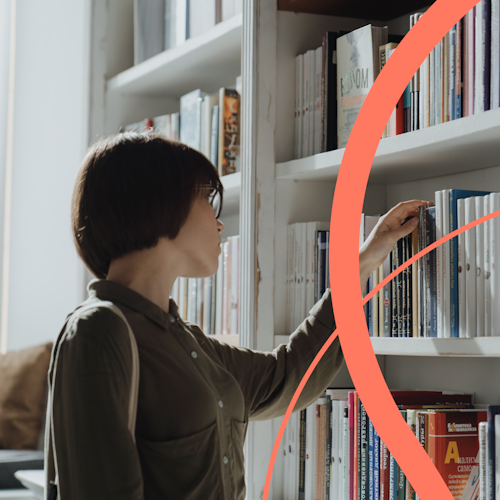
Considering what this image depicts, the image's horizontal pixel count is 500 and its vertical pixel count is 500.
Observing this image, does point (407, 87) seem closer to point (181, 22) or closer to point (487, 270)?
point (487, 270)

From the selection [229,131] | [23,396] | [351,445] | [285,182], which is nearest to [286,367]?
[351,445]

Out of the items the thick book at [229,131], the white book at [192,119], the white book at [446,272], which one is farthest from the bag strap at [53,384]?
the white book at [192,119]

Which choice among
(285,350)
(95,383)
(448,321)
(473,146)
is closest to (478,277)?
(448,321)

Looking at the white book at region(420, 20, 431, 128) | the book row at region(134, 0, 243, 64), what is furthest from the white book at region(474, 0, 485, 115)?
the book row at region(134, 0, 243, 64)

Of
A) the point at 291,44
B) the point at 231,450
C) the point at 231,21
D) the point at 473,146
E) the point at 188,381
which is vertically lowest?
the point at 231,450

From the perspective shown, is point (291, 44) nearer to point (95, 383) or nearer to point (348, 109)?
point (348, 109)

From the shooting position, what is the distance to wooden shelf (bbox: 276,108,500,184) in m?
1.19

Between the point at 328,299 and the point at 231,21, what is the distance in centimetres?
84

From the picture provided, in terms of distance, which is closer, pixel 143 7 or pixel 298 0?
pixel 298 0

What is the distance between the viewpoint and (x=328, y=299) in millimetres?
1362

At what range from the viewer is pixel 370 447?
1.38 m

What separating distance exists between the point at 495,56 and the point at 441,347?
0.49 meters

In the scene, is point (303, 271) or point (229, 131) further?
point (229, 131)

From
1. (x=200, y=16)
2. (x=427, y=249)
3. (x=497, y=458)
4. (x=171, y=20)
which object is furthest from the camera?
(x=171, y=20)
